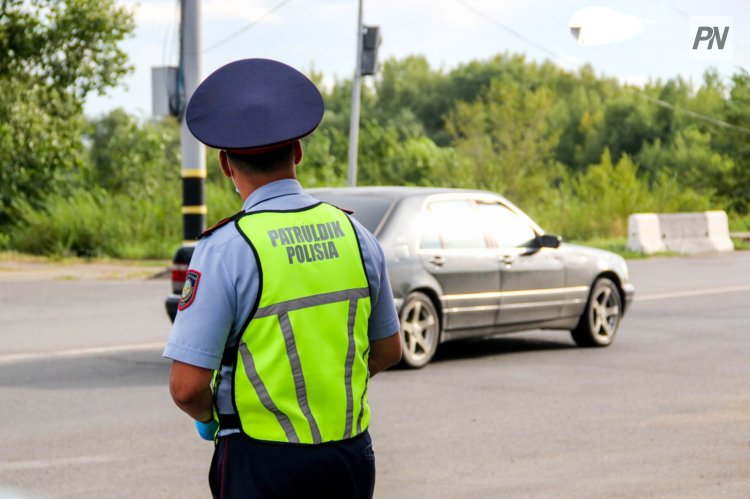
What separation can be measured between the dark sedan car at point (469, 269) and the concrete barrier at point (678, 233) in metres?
14.5

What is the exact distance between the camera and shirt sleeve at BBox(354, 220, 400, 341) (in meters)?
2.88

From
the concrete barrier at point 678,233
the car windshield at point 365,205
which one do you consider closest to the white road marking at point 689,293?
the car windshield at point 365,205

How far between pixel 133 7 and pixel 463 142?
1278 cm

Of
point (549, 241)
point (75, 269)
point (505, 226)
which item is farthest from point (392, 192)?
point (75, 269)

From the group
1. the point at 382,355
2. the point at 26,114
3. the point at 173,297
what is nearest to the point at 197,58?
the point at 173,297

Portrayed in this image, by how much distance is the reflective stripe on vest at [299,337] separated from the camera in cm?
266

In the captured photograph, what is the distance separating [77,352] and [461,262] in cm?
340

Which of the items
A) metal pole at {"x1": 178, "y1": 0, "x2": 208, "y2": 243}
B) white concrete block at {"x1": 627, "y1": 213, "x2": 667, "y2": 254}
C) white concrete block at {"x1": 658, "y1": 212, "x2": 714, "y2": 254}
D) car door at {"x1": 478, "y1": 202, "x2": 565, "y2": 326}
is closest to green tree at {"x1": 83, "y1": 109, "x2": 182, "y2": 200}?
white concrete block at {"x1": 627, "y1": 213, "x2": 667, "y2": 254}

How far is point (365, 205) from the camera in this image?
1078cm

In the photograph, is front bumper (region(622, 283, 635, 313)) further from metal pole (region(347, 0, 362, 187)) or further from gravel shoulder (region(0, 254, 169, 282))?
metal pole (region(347, 0, 362, 187))

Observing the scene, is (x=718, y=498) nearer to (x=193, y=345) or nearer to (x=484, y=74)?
(x=193, y=345)

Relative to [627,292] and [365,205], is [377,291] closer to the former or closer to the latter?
[365,205]

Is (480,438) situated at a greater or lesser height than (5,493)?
lesser

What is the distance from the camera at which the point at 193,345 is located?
2.67m
